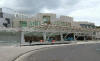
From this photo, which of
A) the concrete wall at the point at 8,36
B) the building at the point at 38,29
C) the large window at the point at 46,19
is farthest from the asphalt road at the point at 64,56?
the large window at the point at 46,19

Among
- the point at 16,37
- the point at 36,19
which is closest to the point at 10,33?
the point at 16,37

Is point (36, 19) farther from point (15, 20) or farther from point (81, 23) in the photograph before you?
point (81, 23)

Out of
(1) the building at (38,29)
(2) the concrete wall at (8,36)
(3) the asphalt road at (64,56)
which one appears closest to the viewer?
(3) the asphalt road at (64,56)

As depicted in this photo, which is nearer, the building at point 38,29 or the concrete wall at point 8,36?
the concrete wall at point 8,36

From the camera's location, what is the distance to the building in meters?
60.7

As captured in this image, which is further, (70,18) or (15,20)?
(70,18)

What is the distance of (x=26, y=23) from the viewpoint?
8150 centimetres

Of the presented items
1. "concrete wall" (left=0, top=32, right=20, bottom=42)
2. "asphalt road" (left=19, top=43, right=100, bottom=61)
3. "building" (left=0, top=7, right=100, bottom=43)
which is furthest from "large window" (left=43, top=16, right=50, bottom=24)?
"asphalt road" (left=19, top=43, right=100, bottom=61)

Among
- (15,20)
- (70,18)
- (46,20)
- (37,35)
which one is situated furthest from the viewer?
(70,18)

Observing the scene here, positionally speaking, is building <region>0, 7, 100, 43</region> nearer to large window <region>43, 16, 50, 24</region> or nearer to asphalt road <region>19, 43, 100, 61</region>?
large window <region>43, 16, 50, 24</region>

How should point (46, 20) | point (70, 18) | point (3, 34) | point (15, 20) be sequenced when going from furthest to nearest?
1. point (70, 18)
2. point (46, 20)
3. point (15, 20)
4. point (3, 34)

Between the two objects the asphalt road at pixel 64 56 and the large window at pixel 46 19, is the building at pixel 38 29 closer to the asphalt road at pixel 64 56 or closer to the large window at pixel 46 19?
the large window at pixel 46 19

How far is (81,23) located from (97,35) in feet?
40.9

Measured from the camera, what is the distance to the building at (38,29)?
6068 cm
